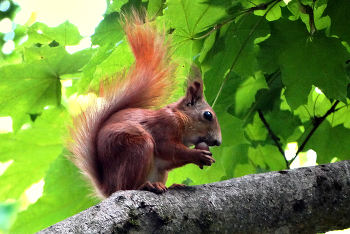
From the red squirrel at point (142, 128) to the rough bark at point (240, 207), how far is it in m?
0.12

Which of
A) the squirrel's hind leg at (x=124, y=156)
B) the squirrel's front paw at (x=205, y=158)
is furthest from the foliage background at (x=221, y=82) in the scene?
the squirrel's front paw at (x=205, y=158)

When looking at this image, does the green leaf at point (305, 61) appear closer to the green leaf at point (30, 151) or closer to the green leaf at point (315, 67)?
the green leaf at point (315, 67)

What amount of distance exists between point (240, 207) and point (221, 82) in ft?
2.45

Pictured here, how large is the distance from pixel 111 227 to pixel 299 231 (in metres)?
0.70

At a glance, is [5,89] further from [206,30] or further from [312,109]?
[312,109]

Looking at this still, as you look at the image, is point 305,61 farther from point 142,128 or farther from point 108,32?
point 108,32

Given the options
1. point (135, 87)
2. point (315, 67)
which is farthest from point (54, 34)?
point (315, 67)

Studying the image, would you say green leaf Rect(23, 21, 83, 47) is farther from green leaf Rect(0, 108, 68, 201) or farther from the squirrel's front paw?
the squirrel's front paw

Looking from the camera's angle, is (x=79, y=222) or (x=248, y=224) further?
(x=248, y=224)

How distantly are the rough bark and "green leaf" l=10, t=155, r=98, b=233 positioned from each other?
35.3 inches

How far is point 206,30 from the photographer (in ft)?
5.88

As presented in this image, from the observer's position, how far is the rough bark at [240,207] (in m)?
0.98

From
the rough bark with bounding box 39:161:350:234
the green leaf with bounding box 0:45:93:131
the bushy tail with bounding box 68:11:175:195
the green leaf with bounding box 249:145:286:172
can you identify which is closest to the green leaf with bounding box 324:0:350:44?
the rough bark with bounding box 39:161:350:234

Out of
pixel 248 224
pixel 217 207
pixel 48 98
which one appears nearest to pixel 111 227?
pixel 217 207
